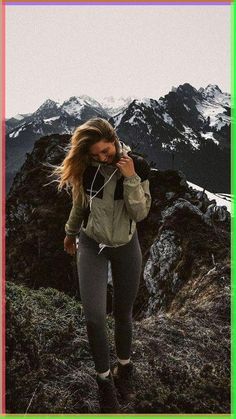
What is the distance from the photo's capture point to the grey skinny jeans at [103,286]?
3.07 metres

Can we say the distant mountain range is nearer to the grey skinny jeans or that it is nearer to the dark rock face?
the dark rock face

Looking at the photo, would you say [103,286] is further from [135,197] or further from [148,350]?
[148,350]

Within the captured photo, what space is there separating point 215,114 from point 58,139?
85.5 meters

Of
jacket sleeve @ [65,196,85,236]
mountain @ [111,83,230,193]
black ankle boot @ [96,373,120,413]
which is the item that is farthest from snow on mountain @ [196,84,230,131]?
black ankle boot @ [96,373,120,413]

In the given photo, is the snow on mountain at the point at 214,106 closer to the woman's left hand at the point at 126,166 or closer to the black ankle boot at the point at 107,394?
the woman's left hand at the point at 126,166

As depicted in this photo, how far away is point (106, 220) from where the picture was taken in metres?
3.13

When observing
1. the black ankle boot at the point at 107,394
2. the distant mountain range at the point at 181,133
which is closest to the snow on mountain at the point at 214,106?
the distant mountain range at the point at 181,133

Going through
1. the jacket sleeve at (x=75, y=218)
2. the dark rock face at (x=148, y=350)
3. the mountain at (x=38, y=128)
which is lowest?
the mountain at (x=38, y=128)

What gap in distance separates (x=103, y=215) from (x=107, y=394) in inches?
62.2

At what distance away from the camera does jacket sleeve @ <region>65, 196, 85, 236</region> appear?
11.2 feet

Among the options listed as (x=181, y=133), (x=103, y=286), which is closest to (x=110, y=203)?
(x=103, y=286)

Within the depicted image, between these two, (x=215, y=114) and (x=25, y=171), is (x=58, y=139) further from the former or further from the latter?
(x=215, y=114)

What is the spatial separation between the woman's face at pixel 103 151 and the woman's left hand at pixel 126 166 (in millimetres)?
133

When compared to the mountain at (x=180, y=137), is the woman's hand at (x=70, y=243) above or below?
above
